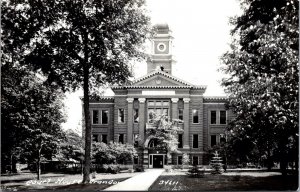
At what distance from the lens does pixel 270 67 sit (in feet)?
39.4

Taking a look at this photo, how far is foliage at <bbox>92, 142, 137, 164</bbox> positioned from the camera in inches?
1104

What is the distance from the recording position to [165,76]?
33.2 metres

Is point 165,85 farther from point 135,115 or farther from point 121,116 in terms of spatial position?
point 121,116

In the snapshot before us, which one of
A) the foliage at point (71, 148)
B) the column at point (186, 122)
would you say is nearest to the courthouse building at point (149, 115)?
the column at point (186, 122)

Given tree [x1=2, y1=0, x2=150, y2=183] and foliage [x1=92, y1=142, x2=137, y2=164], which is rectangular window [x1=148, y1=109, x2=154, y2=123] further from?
tree [x1=2, y1=0, x2=150, y2=183]

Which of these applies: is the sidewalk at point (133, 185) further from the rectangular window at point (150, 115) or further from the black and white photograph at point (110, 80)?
the rectangular window at point (150, 115)

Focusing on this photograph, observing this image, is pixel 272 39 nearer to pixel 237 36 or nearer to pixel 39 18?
pixel 237 36

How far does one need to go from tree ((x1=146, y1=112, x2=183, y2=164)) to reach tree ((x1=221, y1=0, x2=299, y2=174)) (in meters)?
18.9

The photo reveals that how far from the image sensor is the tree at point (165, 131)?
112 feet

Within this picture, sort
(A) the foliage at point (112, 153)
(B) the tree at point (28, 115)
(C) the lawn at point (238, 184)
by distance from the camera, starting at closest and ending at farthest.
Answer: (C) the lawn at point (238, 184) < (B) the tree at point (28, 115) < (A) the foliage at point (112, 153)

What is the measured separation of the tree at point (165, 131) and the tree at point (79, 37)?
17539mm

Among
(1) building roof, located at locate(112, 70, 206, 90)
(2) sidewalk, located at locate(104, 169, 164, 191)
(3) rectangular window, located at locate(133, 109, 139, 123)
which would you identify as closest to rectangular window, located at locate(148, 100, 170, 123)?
(3) rectangular window, located at locate(133, 109, 139, 123)

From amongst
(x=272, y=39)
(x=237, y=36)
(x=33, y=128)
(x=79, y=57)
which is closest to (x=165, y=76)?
(x=33, y=128)

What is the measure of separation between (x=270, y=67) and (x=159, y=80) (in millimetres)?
21433
